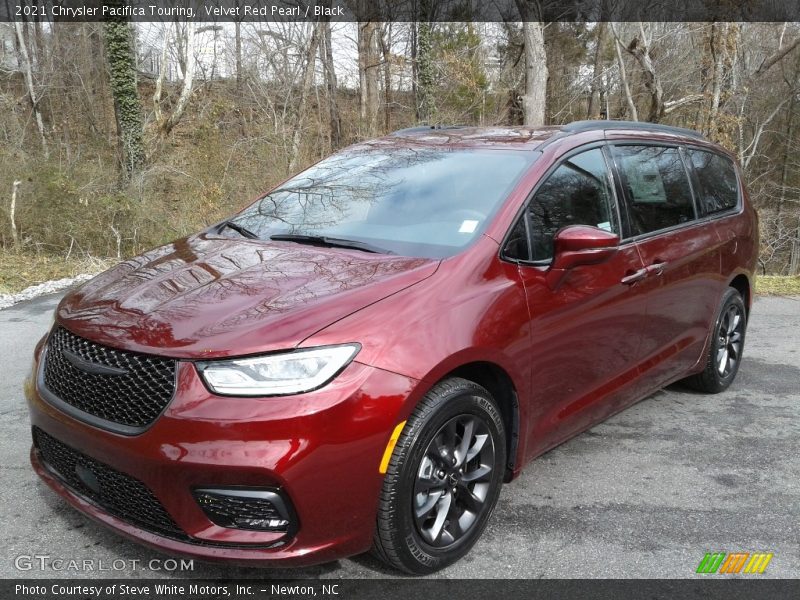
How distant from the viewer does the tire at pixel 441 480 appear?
2.48 m

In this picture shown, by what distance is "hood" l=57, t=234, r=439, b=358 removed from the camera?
7.78 ft

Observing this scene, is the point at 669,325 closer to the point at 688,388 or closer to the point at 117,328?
the point at 688,388

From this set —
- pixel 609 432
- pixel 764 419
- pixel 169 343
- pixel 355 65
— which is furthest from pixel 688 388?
pixel 355 65

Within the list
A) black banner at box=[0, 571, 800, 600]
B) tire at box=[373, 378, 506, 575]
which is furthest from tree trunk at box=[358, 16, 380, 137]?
black banner at box=[0, 571, 800, 600]

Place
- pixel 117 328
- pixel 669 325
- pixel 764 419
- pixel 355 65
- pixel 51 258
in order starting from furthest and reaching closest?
pixel 355 65
pixel 51 258
pixel 764 419
pixel 669 325
pixel 117 328

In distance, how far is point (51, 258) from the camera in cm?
1090

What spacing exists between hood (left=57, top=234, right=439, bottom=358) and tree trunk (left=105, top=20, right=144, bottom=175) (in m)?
11.6

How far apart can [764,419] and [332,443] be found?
3.49 metres

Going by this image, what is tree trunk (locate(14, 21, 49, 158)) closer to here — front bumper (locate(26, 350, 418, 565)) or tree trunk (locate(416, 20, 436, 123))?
tree trunk (locate(416, 20, 436, 123))

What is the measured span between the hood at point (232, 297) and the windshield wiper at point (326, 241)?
2.2 inches

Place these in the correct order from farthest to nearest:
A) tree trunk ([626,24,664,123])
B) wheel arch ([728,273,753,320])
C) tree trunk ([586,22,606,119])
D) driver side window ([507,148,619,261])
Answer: tree trunk ([586,22,606,119]) < tree trunk ([626,24,664,123]) < wheel arch ([728,273,753,320]) < driver side window ([507,148,619,261])
